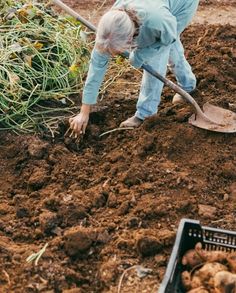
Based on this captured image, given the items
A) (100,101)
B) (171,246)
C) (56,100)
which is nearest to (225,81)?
(100,101)

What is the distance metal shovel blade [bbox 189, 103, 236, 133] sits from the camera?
14.4ft

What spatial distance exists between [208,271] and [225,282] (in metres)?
0.14

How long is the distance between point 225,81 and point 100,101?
97cm

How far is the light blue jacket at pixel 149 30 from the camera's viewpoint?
3860mm

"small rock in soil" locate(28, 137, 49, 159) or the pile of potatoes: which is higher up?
the pile of potatoes

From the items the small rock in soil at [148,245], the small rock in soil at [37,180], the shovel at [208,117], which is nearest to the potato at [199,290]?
the small rock in soil at [148,245]

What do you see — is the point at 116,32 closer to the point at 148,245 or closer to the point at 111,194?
the point at 111,194

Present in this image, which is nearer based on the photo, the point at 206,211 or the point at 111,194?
the point at 206,211

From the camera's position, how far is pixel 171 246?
3480 mm

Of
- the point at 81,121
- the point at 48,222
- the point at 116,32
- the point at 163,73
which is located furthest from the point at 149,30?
the point at 48,222

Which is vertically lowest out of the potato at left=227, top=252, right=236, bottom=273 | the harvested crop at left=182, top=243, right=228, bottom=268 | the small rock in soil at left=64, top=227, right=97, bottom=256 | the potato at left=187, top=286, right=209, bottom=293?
the small rock in soil at left=64, top=227, right=97, bottom=256

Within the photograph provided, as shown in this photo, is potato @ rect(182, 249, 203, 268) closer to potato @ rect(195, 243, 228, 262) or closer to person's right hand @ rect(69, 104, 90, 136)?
potato @ rect(195, 243, 228, 262)

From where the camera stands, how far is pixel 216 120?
177 inches

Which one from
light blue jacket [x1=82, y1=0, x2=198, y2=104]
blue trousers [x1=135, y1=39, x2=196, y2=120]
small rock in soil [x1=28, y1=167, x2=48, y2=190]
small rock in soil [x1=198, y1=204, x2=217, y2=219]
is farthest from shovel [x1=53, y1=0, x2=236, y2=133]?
small rock in soil [x1=28, y1=167, x2=48, y2=190]
